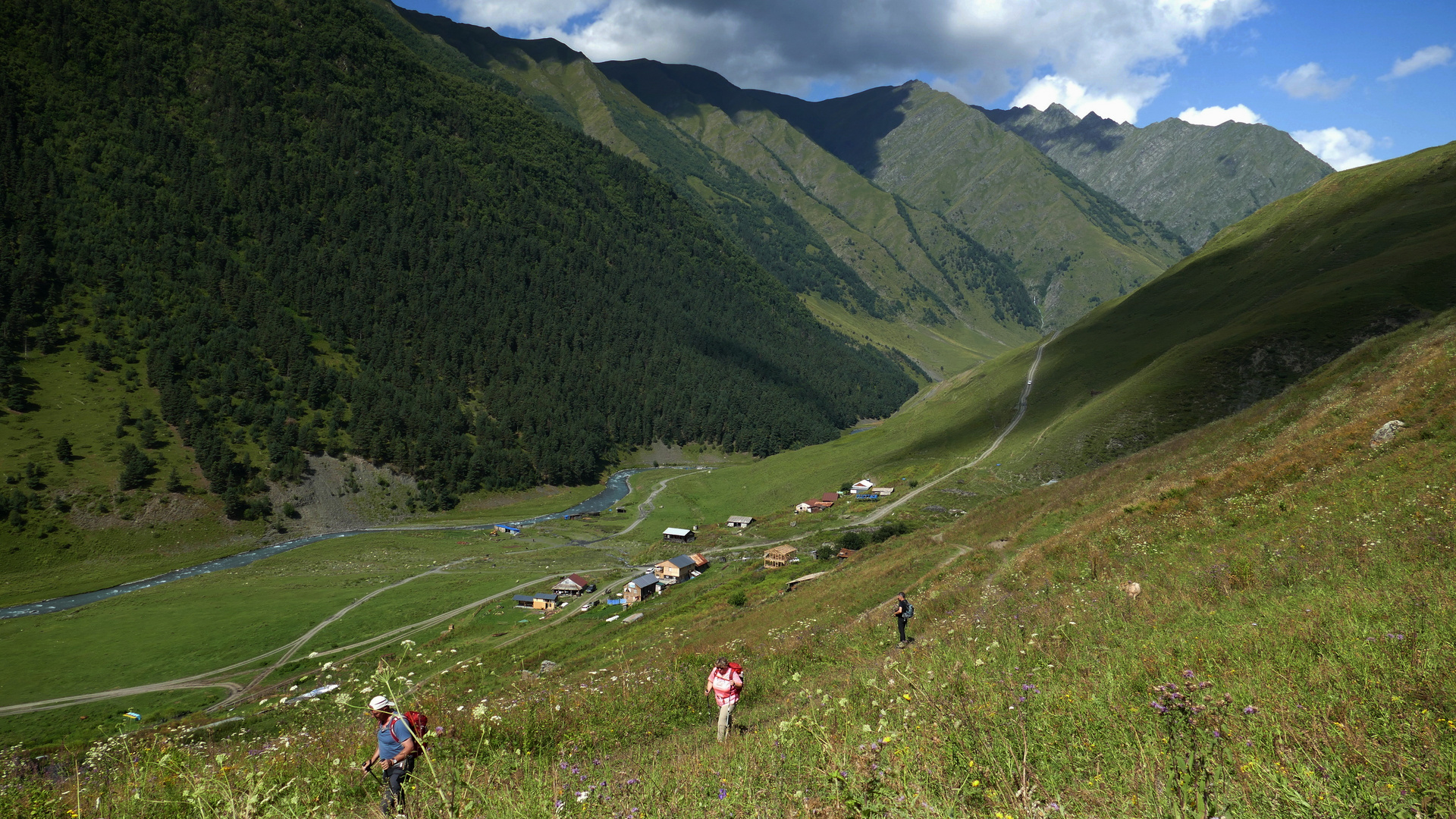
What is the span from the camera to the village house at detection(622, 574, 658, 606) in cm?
6800

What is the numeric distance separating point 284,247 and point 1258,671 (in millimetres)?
242745

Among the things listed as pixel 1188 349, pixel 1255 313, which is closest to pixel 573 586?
pixel 1188 349

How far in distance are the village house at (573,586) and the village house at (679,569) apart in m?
8.36

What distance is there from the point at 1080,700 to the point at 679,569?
70100 mm

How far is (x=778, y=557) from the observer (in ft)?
214

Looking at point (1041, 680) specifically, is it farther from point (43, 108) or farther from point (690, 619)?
point (43, 108)

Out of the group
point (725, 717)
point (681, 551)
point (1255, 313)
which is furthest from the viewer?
point (681, 551)

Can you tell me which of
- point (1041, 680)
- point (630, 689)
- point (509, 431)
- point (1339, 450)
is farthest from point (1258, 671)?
point (509, 431)

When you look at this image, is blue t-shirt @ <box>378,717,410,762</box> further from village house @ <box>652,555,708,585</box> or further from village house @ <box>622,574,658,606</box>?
village house @ <box>652,555,708,585</box>

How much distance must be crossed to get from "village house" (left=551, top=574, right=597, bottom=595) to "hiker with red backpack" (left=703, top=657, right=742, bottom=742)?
67.6 metres

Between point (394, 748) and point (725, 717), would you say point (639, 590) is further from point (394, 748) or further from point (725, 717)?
point (394, 748)

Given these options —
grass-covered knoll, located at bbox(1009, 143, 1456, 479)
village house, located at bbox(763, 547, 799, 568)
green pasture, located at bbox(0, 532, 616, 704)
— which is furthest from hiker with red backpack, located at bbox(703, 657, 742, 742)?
green pasture, located at bbox(0, 532, 616, 704)

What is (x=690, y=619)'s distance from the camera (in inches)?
1797

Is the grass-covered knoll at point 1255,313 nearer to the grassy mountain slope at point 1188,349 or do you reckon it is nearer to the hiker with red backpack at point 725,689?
the grassy mountain slope at point 1188,349
